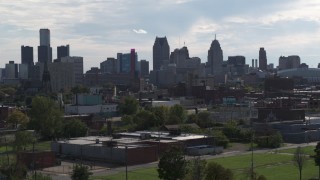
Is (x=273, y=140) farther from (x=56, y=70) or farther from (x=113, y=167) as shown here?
(x=56, y=70)

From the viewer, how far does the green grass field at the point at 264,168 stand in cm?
3106

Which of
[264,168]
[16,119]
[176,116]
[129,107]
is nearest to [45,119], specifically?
[16,119]

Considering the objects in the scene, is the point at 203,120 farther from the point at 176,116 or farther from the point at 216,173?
the point at 216,173

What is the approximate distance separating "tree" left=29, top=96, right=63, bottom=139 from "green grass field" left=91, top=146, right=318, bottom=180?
18.4 metres

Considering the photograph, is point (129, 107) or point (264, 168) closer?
point (264, 168)

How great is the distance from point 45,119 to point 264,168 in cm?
2379

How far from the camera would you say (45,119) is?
51344 millimetres

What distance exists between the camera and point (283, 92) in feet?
352

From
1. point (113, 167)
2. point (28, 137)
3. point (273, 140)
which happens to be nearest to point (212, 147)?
point (273, 140)

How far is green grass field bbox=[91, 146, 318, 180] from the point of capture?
31.1m

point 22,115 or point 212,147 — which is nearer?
point 212,147

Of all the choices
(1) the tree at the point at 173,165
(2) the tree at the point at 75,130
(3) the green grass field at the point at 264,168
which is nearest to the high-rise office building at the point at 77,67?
(2) the tree at the point at 75,130

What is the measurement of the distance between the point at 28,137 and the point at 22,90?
3412 inches

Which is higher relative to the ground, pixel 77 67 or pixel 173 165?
pixel 77 67
